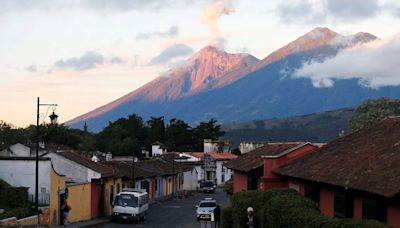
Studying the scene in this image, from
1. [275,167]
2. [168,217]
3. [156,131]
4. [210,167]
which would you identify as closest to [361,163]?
[275,167]

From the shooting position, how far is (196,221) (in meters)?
43.8

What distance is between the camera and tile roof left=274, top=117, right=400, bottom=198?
719 inches

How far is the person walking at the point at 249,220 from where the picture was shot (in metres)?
22.2

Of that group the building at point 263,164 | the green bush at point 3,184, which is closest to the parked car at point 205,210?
the building at point 263,164

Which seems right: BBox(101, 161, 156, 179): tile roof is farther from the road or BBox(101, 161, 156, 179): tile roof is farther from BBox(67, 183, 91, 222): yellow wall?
BBox(67, 183, 91, 222): yellow wall

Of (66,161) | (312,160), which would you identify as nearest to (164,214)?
(66,161)

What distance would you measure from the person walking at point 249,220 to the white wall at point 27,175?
47.1 ft

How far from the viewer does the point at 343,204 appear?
71.1 feet

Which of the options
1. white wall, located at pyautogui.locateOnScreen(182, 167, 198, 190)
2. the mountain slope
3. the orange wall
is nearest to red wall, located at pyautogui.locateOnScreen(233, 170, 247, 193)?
the orange wall

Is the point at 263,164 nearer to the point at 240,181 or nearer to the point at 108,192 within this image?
the point at 240,181

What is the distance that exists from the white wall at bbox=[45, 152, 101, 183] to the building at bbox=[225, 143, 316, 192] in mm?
8654

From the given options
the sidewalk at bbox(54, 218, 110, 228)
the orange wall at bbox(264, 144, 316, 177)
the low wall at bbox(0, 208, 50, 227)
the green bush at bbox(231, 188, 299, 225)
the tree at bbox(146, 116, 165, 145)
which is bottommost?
the sidewalk at bbox(54, 218, 110, 228)

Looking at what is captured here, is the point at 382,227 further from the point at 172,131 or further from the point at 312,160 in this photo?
the point at 172,131

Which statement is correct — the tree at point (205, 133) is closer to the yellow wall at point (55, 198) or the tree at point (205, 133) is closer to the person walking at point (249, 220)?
the yellow wall at point (55, 198)
